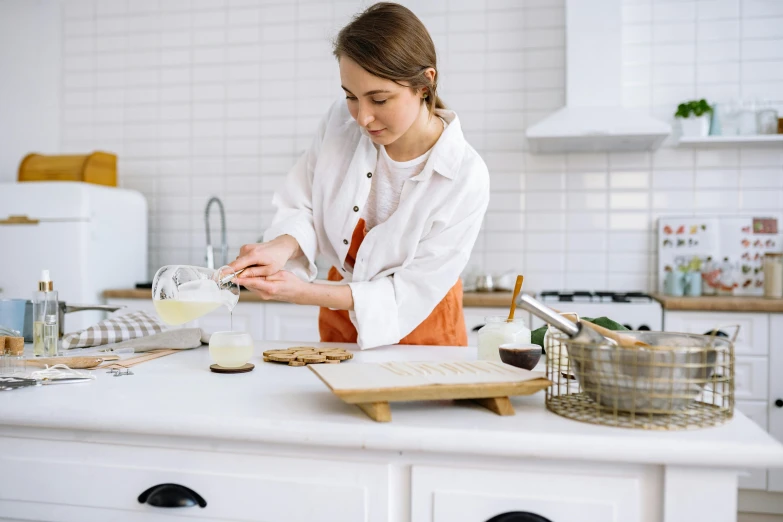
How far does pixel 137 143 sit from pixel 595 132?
2692 millimetres

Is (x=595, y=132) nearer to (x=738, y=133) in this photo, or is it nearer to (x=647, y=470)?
(x=738, y=133)

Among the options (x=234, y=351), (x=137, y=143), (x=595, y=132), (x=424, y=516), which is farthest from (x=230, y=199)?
(x=424, y=516)

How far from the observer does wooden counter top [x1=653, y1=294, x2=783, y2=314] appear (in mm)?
2951

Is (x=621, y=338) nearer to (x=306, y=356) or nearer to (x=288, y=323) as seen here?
(x=306, y=356)

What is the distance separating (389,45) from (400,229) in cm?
48

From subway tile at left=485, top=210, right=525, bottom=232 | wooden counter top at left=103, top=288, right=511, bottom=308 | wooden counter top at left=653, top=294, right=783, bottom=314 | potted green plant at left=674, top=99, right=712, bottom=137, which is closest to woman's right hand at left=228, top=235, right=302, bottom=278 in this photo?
wooden counter top at left=103, top=288, right=511, bottom=308

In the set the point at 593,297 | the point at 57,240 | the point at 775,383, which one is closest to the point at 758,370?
the point at 775,383

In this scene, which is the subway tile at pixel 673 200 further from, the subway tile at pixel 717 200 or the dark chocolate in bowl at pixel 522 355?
the dark chocolate in bowl at pixel 522 355

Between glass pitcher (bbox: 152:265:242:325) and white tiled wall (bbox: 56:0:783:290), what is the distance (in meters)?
2.53

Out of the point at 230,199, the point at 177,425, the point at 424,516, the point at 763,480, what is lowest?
the point at 763,480

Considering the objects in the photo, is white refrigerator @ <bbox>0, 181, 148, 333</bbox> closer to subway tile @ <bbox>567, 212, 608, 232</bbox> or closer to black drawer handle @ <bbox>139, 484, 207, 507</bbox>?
subway tile @ <bbox>567, 212, 608, 232</bbox>

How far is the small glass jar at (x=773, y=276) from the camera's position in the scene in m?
3.29

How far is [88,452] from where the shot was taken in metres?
1.16

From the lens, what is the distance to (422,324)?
1990mm
